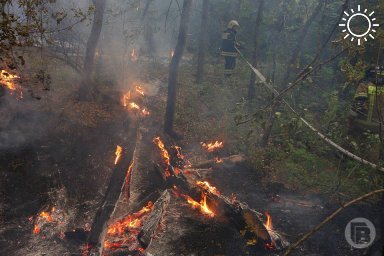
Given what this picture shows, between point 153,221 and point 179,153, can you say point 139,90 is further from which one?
point 153,221

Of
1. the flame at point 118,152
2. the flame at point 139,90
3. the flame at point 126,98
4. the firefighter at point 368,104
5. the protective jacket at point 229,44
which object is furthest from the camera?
the flame at point 139,90

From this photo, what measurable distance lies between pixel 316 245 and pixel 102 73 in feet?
45.4

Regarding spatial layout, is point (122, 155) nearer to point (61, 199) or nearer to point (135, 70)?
point (61, 199)

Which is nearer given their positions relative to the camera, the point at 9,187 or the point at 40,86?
the point at 9,187

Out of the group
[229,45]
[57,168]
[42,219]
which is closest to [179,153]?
[57,168]

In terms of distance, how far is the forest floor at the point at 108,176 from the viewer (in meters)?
7.57

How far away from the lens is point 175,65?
12656 millimetres

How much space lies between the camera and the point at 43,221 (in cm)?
779

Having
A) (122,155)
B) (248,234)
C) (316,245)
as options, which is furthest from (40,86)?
(316,245)

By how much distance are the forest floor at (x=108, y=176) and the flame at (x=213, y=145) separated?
9.1 inches

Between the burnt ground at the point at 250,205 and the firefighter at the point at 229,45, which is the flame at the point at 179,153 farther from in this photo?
the firefighter at the point at 229,45

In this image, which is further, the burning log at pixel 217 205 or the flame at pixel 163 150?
the flame at pixel 163 150

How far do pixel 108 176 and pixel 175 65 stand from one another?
5296 millimetres

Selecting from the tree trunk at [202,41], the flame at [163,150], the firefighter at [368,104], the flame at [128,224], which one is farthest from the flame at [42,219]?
the tree trunk at [202,41]
